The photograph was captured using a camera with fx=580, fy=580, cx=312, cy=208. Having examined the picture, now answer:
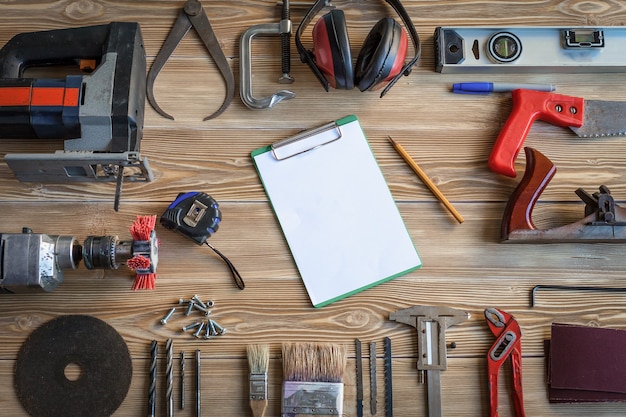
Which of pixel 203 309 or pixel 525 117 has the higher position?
pixel 525 117

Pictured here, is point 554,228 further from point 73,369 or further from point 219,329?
point 73,369

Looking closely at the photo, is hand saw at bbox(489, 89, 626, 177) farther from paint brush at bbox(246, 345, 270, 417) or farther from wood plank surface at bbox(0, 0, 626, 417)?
paint brush at bbox(246, 345, 270, 417)

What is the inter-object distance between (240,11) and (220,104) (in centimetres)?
23

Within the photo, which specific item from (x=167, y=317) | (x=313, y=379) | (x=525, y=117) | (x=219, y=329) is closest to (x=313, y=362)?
(x=313, y=379)

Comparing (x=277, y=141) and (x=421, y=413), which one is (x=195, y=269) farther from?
(x=421, y=413)

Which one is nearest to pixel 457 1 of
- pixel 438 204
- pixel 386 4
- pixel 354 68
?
pixel 386 4

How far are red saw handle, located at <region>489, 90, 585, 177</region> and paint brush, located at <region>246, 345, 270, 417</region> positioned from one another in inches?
25.2

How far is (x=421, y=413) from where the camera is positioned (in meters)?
1.20

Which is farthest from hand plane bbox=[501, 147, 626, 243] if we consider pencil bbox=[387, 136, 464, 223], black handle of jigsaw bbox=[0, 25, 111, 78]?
black handle of jigsaw bbox=[0, 25, 111, 78]

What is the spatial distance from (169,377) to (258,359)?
19cm

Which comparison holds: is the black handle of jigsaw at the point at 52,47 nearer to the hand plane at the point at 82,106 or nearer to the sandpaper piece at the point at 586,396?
the hand plane at the point at 82,106

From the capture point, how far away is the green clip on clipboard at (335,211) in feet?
4.08

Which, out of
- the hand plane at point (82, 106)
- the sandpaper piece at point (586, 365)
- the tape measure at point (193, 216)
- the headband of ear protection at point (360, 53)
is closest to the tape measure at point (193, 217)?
the tape measure at point (193, 216)

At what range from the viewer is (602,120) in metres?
1.30
